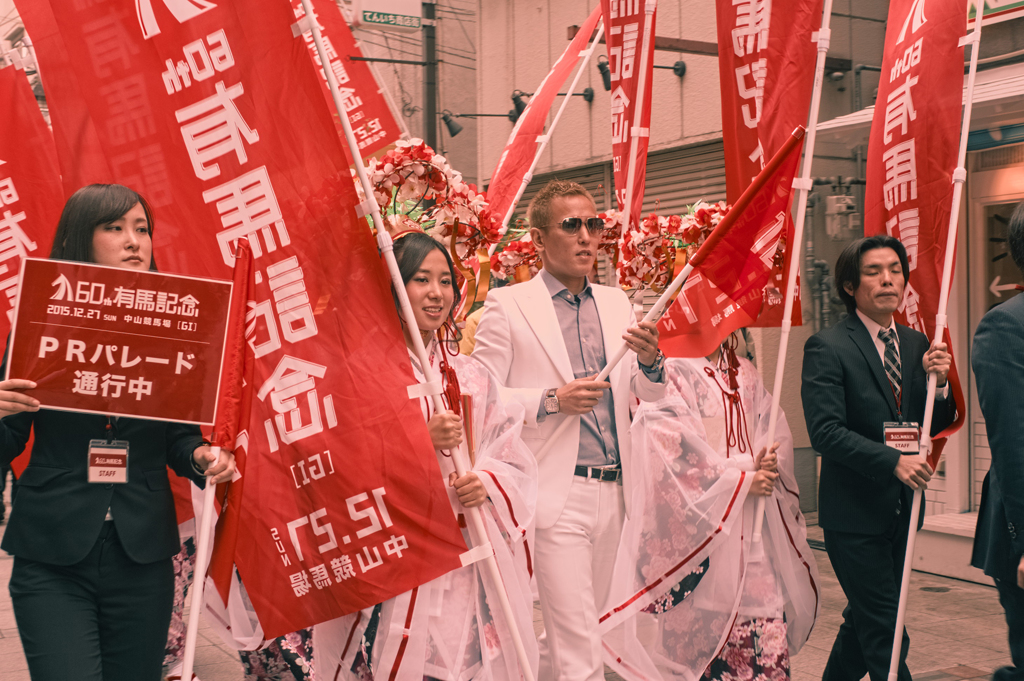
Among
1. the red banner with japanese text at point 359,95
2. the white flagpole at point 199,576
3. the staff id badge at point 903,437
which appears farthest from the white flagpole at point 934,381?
the red banner with japanese text at point 359,95

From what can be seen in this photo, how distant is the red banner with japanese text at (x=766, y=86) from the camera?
4605 mm

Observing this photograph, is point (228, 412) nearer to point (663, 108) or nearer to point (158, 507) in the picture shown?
point (158, 507)

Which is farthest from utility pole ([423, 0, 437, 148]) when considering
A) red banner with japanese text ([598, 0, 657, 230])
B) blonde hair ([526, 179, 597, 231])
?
blonde hair ([526, 179, 597, 231])

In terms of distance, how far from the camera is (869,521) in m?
4.12

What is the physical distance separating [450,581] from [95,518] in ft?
3.72

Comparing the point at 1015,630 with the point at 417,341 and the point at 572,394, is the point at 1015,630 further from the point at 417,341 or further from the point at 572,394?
the point at 417,341

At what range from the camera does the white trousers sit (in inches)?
151

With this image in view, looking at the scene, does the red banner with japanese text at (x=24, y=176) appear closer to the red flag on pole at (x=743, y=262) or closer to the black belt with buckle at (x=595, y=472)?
the black belt with buckle at (x=595, y=472)

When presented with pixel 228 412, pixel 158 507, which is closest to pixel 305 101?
pixel 228 412

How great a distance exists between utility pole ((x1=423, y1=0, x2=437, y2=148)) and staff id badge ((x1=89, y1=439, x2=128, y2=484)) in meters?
10.6

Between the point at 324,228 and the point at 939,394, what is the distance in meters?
2.73

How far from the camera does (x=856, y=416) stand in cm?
423

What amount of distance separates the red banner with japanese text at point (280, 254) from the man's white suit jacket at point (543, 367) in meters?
0.94

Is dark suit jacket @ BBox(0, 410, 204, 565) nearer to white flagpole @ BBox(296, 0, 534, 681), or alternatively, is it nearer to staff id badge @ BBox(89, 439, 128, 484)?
staff id badge @ BBox(89, 439, 128, 484)
